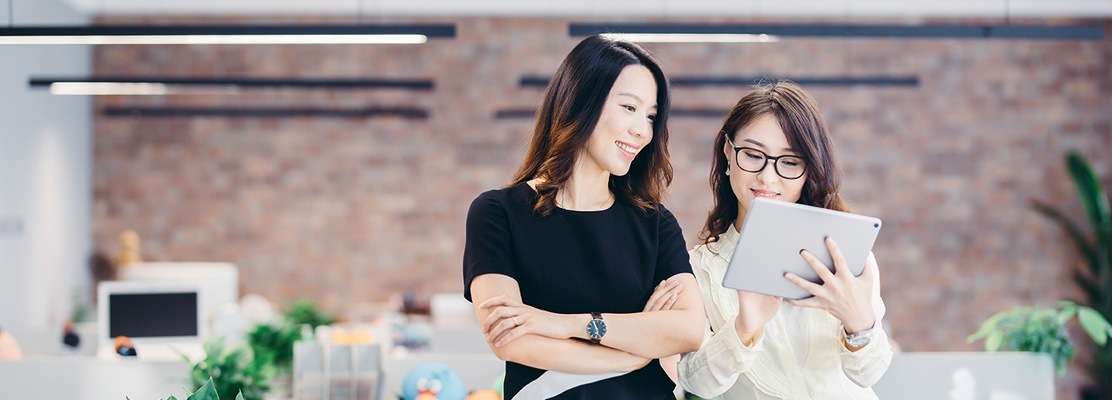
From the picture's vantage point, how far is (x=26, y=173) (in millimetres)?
6309

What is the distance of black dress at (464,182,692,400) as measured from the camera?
61.6 inches

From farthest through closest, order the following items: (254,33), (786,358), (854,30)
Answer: (854,30) → (254,33) → (786,358)

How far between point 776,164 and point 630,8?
5509 millimetres

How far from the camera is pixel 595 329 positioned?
4.99 ft

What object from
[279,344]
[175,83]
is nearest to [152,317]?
[279,344]

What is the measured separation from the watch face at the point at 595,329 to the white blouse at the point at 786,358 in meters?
0.25

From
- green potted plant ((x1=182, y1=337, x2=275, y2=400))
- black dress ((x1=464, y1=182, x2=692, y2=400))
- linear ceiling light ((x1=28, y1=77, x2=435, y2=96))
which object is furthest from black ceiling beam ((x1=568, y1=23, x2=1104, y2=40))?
black dress ((x1=464, y1=182, x2=692, y2=400))

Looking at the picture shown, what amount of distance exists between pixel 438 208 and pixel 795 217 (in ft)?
19.6

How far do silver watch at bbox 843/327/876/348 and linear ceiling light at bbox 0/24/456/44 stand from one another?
111 inches

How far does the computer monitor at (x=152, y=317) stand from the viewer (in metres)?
4.53

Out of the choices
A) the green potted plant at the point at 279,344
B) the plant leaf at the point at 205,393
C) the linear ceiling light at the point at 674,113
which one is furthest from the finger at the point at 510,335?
the linear ceiling light at the point at 674,113

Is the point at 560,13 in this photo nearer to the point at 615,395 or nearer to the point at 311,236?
the point at 311,236

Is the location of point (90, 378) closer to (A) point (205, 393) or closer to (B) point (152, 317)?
(A) point (205, 393)

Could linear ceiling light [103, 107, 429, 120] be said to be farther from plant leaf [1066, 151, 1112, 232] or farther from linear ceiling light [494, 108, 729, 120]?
plant leaf [1066, 151, 1112, 232]
